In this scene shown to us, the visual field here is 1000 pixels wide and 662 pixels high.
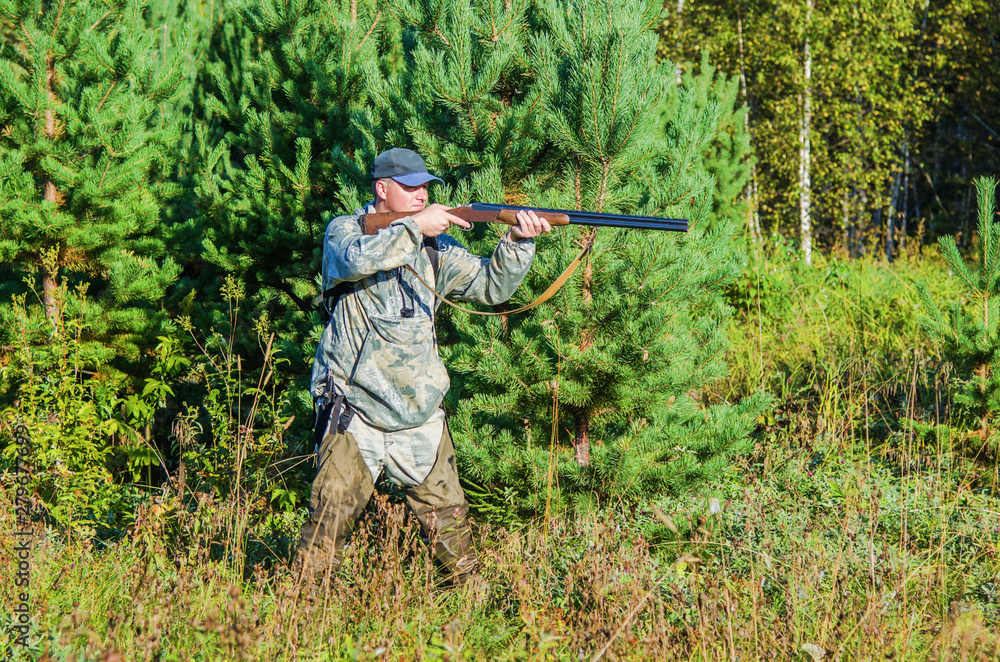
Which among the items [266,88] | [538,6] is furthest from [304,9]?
[538,6]

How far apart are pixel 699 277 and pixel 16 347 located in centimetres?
438

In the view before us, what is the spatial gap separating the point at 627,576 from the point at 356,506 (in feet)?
3.56

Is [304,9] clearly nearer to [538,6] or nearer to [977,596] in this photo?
[538,6]

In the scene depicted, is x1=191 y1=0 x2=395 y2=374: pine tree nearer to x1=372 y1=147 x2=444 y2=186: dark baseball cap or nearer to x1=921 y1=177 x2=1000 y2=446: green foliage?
x1=372 y1=147 x2=444 y2=186: dark baseball cap

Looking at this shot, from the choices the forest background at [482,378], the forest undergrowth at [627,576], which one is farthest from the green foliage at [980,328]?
the forest undergrowth at [627,576]

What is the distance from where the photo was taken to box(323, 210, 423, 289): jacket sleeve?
10.1ft

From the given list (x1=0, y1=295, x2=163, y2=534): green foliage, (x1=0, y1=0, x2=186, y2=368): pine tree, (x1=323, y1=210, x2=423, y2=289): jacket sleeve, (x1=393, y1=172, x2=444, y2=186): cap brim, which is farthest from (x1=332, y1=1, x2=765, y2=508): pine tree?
(x1=0, y1=0, x2=186, y2=368): pine tree

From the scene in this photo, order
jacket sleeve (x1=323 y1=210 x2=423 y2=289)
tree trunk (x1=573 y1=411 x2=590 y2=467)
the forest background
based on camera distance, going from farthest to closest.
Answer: tree trunk (x1=573 y1=411 x2=590 y2=467) → jacket sleeve (x1=323 y1=210 x2=423 y2=289) → the forest background

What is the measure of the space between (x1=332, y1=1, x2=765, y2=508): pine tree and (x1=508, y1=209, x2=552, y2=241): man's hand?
46cm

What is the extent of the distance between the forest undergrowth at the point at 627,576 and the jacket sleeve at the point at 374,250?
0.90 metres

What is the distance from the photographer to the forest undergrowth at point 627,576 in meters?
2.64

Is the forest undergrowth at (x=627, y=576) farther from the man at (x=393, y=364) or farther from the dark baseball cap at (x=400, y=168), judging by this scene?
the dark baseball cap at (x=400, y=168)

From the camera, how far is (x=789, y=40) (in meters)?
12.8

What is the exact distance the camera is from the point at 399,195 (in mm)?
3344
